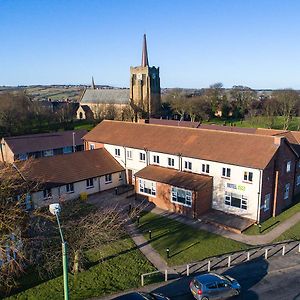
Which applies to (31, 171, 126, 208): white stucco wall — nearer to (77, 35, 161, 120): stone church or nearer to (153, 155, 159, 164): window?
(153, 155, 159, 164): window

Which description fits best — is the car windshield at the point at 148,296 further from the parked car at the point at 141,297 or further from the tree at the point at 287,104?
the tree at the point at 287,104

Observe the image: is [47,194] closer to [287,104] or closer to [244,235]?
[244,235]

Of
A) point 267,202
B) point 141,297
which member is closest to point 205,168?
point 267,202

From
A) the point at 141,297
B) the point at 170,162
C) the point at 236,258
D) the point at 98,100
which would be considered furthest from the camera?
the point at 98,100

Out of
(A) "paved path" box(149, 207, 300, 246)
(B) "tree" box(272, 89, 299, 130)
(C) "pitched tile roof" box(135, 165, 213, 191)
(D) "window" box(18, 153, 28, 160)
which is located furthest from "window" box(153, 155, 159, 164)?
(B) "tree" box(272, 89, 299, 130)

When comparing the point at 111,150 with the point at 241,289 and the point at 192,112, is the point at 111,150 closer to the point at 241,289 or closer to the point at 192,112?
the point at 241,289

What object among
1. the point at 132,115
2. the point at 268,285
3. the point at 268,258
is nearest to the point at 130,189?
the point at 268,258
